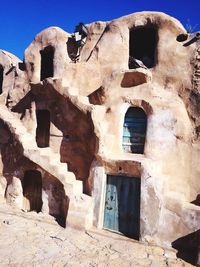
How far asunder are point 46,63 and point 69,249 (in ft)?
35.2

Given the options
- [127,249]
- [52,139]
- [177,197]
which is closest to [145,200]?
[177,197]

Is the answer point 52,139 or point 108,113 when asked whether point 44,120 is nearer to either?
point 52,139

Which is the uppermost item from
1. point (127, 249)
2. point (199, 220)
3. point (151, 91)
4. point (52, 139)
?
point (151, 91)

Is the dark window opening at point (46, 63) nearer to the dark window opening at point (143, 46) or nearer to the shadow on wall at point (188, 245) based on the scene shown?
the dark window opening at point (143, 46)

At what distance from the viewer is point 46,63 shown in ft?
50.2

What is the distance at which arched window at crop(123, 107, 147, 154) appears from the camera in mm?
10367

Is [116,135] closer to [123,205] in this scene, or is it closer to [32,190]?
[123,205]

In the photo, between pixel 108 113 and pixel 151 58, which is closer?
pixel 108 113

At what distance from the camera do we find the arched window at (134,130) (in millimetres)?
10367

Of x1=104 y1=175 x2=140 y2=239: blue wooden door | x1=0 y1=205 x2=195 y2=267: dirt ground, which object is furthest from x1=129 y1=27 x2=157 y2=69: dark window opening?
x1=0 y1=205 x2=195 y2=267: dirt ground

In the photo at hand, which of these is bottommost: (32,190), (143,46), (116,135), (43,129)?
(32,190)

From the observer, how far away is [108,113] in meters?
10.8

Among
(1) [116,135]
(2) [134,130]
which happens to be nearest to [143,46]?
(2) [134,130]

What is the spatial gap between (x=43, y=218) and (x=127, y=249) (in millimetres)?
3964
